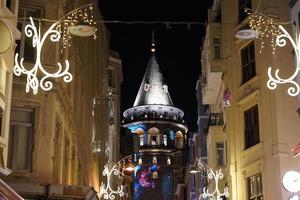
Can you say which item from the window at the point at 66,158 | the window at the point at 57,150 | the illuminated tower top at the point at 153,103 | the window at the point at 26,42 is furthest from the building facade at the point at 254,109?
the illuminated tower top at the point at 153,103

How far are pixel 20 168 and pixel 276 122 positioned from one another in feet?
37.9

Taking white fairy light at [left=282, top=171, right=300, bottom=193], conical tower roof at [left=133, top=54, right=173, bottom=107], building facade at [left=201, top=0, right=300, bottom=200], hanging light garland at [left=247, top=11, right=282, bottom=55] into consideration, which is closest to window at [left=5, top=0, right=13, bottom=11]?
hanging light garland at [left=247, top=11, right=282, bottom=55]

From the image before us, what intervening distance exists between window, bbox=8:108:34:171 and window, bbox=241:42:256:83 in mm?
12479

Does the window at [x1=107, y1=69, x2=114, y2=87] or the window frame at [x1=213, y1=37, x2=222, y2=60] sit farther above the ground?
the window at [x1=107, y1=69, x2=114, y2=87]

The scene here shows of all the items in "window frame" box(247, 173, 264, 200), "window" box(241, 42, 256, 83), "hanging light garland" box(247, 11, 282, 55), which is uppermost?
"window" box(241, 42, 256, 83)

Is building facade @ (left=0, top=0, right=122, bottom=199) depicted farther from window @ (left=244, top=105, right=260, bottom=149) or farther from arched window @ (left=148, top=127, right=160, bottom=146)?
arched window @ (left=148, top=127, right=160, bottom=146)

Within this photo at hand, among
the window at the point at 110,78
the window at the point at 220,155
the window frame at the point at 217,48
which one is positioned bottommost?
the window at the point at 220,155

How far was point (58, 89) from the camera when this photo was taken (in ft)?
73.3

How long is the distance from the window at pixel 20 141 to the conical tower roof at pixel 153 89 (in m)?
114

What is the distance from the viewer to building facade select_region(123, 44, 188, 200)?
129 metres

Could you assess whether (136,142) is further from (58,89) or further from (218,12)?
(58,89)

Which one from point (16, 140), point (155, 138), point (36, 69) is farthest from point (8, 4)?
point (155, 138)

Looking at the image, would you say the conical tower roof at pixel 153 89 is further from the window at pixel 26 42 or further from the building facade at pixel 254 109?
the window at pixel 26 42

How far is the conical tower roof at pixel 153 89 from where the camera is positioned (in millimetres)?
136863
